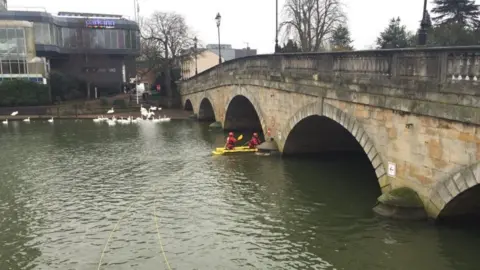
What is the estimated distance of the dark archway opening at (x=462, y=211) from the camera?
10828 millimetres

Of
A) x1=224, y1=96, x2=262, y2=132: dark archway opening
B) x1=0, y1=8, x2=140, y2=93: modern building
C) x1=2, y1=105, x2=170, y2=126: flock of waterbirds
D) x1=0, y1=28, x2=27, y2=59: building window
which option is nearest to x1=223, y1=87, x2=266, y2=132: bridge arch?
x1=224, y1=96, x2=262, y2=132: dark archway opening

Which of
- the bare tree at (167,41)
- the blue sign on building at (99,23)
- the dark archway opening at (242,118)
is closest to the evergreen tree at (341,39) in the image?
the bare tree at (167,41)

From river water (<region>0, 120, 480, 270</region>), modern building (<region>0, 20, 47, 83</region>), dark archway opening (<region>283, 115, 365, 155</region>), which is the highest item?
modern building (<region>0, 20, 47, 83</region>)

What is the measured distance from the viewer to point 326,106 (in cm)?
1614

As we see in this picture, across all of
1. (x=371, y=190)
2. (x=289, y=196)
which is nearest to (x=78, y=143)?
(x=289, y=196)

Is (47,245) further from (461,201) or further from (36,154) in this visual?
(36,154)

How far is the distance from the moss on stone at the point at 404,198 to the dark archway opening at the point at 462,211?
2.23ft

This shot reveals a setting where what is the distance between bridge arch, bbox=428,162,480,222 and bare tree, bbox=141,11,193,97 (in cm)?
4503

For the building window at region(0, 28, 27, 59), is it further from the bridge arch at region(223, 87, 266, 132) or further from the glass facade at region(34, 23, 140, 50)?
the bridge arch at region(223, 87, 266, 132)

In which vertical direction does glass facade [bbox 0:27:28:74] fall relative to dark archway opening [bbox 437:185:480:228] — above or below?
above

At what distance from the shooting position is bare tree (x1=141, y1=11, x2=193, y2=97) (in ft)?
175

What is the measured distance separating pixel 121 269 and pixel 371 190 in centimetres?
948

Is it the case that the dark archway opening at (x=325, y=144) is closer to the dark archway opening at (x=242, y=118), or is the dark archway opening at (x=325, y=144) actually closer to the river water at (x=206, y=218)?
the river water at (x=206, y=218)

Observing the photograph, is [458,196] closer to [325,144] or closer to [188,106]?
[325,144]
